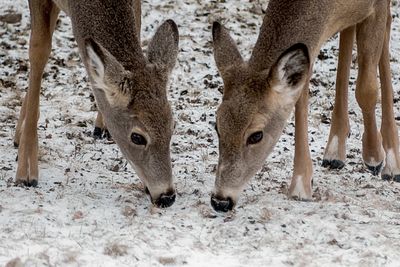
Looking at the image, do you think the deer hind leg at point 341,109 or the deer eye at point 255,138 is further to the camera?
the deer hind leg at point 341,109

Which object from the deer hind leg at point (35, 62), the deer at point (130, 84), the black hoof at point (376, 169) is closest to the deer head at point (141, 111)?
the deer at point (130, 84)

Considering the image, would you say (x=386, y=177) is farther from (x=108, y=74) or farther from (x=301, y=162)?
(x=108, y=74)

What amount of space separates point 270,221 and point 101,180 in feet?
6.43

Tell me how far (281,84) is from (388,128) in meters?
2.42

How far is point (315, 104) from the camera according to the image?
1170 cm

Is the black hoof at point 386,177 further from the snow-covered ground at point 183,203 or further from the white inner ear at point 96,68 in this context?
the white inner ear at point 96,68

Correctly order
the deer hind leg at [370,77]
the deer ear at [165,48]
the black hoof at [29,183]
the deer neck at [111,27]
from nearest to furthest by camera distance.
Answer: the deer neck at [111,27] → the deer ear at [165,48] → the black hoof at [29,183] → the deer hind leg at [370,77]

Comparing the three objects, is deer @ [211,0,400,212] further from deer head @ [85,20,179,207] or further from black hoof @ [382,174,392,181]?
deer head @ [85,20,179,207]

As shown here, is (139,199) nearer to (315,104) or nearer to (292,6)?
(292,6)

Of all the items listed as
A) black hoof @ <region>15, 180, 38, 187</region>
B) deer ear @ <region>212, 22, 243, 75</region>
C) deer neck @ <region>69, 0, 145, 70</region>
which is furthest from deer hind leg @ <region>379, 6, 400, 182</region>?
black hoof @ <region>15, 180, 38, 187</region>

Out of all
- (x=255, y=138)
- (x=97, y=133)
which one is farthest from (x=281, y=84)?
(x=97, y=133)

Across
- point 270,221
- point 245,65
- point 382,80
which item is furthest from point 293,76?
point 382,80

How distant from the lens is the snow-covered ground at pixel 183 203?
21.7 feet

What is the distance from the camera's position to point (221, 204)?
24.4ft
